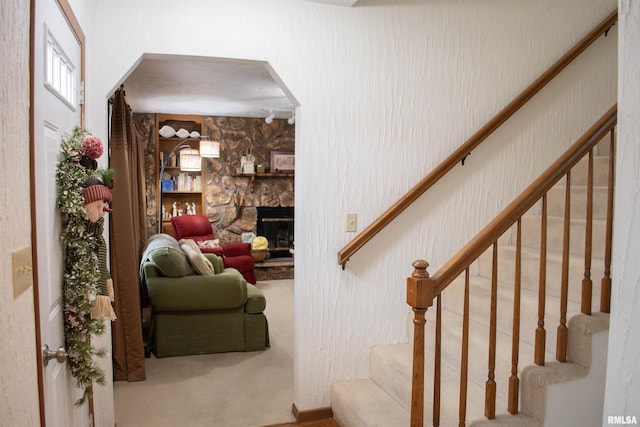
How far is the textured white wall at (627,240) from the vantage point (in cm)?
83

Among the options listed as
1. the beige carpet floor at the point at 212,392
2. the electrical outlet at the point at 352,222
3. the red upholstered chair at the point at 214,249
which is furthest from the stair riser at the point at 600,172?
the red upholstered chair at the point at 214,249

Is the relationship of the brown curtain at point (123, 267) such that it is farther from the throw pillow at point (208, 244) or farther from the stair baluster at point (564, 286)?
the throw pillow at point (208, 244)

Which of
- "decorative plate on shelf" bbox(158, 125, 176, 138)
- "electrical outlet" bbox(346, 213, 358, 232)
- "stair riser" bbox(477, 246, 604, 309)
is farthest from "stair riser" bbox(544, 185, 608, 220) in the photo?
"decorative plate on shelf" bbox(158, 125, 176, 138)

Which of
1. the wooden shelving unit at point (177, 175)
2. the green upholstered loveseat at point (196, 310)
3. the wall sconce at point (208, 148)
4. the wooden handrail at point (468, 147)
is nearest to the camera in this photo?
the wooden handrail at point (468, 147)

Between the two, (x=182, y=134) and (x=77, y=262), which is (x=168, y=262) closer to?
(x=77, y=262)

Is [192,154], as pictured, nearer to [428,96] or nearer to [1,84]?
[428,96]

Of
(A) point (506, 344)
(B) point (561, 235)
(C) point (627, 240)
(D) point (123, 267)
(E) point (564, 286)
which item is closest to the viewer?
(C) point (627, 240)

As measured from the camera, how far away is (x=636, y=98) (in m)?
0.84

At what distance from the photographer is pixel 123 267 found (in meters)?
3.07

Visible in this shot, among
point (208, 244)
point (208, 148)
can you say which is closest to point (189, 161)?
point (208, 148)

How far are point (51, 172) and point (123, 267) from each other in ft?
5.60

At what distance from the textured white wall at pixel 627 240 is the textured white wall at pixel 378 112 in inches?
77.5

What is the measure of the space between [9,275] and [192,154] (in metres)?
5.88

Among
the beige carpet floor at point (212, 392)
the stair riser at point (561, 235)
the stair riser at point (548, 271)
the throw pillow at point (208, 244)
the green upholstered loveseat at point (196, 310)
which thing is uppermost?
the stair riser at point (561, 235)
